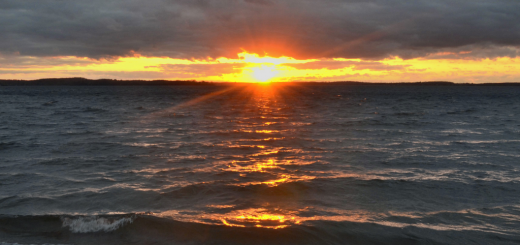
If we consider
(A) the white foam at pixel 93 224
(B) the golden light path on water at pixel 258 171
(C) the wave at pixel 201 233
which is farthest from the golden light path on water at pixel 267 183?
(A) the white foam at pixel 93 224

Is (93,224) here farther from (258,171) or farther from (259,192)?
(258,171)

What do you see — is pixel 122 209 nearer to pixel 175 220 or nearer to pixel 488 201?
pixel 175 220

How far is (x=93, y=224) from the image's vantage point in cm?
942

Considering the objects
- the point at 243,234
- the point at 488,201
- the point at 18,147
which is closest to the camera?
the point at 243,234

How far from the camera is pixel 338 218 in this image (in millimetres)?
9961

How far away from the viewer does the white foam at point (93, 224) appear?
923 cm

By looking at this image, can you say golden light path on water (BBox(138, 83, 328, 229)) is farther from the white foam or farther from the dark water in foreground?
the white foam

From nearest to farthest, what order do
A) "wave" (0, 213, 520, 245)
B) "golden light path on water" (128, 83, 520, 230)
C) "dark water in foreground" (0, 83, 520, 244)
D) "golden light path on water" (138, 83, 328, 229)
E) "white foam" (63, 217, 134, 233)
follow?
"wave" (0, 213, 520, 245) < "dark water in foreground" (0, 83, 520, 244) < "white foam" (63, 217, 134, 233) < "golden light path on water" (138, 83, 328, 229) < "golden light path on water" (128, 83, 520, 230)

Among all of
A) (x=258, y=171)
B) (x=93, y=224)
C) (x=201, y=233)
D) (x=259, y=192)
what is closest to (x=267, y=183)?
(x=259, y=192)

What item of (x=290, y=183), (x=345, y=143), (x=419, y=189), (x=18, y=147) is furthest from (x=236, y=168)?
(x=18, y=147)

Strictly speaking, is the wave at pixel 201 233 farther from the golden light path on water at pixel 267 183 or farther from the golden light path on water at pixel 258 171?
the golden light path on water at pixel 258 171

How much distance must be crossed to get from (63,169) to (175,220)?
812 cm

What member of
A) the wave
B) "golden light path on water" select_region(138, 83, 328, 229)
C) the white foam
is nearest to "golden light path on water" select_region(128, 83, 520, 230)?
"golden light path on water" select_region(138, 83, 328, 229)

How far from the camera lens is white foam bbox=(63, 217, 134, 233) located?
923 centimetres
